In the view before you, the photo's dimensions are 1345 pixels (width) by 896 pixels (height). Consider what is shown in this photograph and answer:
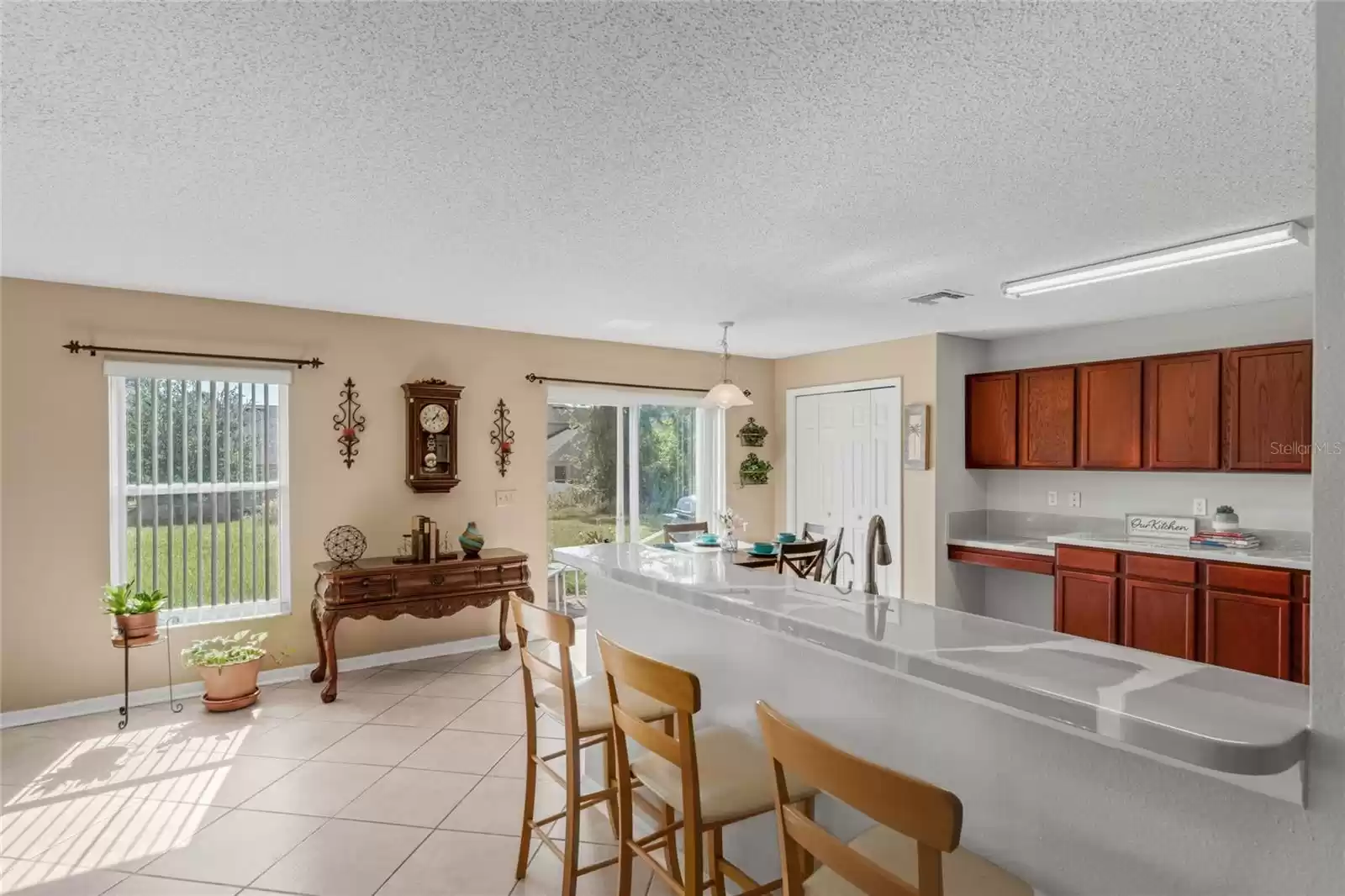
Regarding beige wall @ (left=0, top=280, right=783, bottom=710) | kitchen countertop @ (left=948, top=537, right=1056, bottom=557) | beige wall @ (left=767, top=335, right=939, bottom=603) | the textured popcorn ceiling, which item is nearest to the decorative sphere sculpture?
beige wall @ (left=0, top=280, right=783, bottom=710)

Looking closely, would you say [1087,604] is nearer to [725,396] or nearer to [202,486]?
[725,396]

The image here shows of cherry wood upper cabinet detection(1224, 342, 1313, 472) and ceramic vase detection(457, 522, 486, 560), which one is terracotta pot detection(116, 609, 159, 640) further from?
cherry wood upper cabinet detection(1224, 342, 1313, 472)

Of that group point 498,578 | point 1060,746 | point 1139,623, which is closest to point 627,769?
point 1060,746

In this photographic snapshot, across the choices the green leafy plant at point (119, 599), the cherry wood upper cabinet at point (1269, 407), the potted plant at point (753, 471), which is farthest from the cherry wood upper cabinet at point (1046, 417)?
the green leafy plant at point (119, 599)

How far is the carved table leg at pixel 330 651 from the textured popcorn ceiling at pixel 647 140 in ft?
6.46

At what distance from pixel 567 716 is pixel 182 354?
11.7 feet

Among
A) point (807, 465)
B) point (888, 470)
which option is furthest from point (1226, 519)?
point (807, 465)

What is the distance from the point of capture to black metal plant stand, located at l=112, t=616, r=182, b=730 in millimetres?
3779

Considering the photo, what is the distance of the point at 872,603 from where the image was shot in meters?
1.92

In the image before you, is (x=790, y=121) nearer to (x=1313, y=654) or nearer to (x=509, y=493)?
(x=1313, y=654)

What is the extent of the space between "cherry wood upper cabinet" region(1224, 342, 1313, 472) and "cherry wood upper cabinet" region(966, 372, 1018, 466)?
1355mm

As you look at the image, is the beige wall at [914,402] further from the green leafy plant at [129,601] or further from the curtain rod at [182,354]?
the green leafy plant at [129,601]

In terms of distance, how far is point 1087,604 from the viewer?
473 cm

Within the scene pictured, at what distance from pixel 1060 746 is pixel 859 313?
12.2 feet
